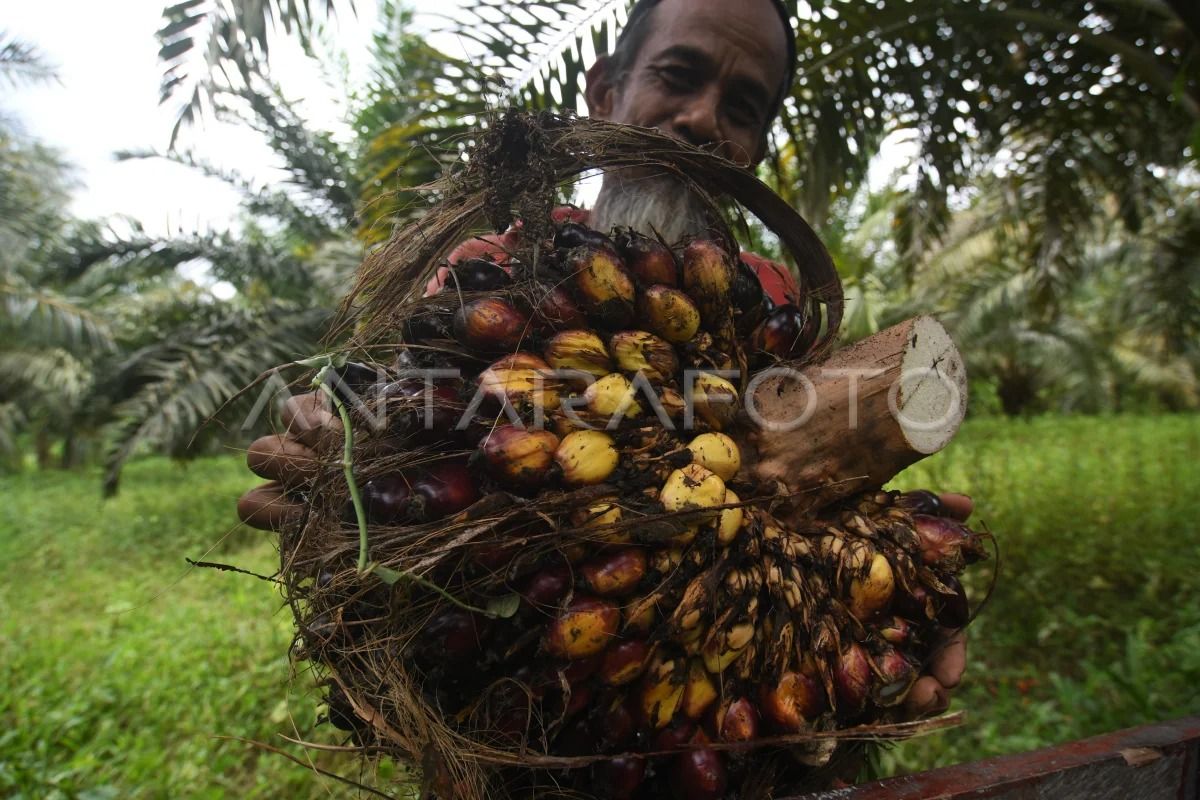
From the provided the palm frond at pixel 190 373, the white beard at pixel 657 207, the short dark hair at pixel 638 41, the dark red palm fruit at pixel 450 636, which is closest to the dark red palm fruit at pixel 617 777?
the dark red palm fruit at pixel 450 636

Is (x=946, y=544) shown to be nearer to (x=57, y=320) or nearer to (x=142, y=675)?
(x=142, y=675)

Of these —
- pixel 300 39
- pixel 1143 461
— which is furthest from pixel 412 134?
pixel 1143 461

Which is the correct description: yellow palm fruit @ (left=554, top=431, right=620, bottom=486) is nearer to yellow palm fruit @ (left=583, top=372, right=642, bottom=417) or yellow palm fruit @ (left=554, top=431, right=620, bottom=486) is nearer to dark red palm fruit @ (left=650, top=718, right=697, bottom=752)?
yellow palm fruit @ (left=583, top=372, right=642, bottom=417)

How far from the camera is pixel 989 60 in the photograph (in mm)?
3184

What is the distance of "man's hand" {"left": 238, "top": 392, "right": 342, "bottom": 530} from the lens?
1.02 m

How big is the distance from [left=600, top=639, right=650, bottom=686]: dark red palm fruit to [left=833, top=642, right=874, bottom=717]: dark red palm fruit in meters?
0.26

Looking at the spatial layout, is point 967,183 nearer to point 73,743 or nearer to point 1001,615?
point 1001,615

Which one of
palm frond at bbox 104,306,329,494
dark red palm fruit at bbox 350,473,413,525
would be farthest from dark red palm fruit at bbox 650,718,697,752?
palm frond at bbox 104,306,329,494

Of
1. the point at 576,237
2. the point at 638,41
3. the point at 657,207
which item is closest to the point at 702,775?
the point at 576,237

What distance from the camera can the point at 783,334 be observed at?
1113 millimetres

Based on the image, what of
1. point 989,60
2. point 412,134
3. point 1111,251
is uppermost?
point 1111,251

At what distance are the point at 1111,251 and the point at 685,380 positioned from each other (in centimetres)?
1161

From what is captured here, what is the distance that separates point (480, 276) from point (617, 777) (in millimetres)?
664

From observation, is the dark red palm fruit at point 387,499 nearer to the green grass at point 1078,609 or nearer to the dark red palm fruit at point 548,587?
the dark red palm fruit at point 548,587
